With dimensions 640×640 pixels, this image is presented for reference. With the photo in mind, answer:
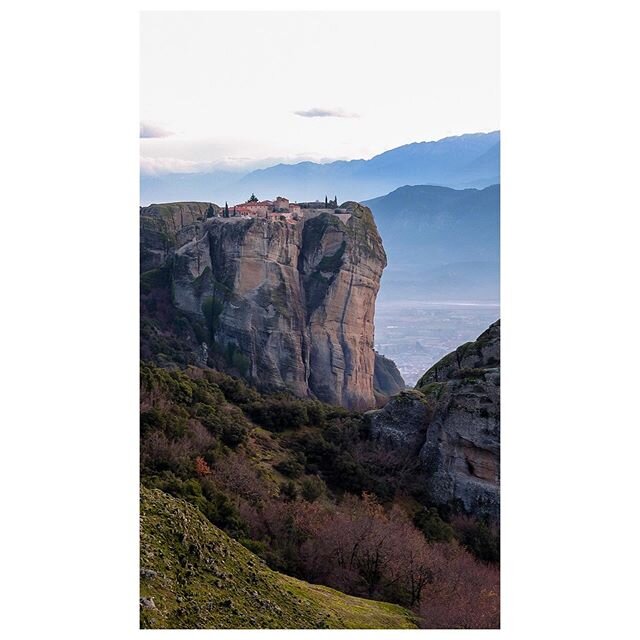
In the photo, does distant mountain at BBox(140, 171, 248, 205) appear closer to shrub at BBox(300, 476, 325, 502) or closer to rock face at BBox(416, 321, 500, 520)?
shrub at BBox(300, 476, 325, 502)

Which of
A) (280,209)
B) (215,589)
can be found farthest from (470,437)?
(280,209)

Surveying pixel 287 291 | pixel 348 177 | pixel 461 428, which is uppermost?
pixel 348 177

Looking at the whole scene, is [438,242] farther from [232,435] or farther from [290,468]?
[232,435]

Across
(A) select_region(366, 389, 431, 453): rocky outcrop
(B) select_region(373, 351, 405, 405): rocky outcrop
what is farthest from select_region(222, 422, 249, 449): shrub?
(B) select_region(373, 351, 405, 405): rocky outcrop

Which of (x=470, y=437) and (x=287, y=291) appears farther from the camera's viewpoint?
(x=287, y=291)

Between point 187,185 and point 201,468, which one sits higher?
point 187,185

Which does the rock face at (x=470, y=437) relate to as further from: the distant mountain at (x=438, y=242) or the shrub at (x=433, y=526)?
the distant mountain at (x=438, y=242)
